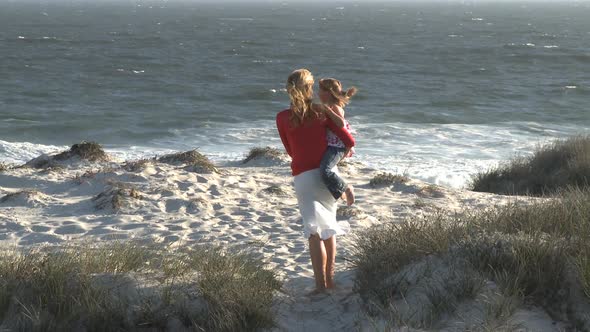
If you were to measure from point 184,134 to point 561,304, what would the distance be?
1934 cm

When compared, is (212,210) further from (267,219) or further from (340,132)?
(340,132)

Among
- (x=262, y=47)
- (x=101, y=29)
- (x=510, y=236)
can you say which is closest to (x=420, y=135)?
(x=510, y=236)

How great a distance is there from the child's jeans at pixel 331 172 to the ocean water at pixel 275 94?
1024 cm

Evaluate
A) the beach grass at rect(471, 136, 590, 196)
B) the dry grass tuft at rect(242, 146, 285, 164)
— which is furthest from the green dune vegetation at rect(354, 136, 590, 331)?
the dry grass tuft at rect(242, 146, 285, 164)

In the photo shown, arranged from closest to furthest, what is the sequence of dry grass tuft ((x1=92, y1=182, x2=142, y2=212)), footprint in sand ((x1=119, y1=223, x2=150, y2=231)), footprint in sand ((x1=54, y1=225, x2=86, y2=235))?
footprint in sand ((x1=54, y1=225, x2=86, y2=235))
footprint in sand ((x1=119, y1=223, x2=150, y2=231))
dry grass tuft ((x1=92, y1=182, x2=142, y2=212))

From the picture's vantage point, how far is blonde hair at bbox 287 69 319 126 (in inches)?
222

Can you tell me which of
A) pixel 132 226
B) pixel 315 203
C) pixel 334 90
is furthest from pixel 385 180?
pixel 334 90

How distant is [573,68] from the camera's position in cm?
4356

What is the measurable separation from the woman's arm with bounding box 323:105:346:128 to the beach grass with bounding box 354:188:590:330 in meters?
1.07

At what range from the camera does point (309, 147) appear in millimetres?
5812

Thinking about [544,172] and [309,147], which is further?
[544,172]

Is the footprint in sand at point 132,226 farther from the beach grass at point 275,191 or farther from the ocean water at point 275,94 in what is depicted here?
the ocean water at point 275,94

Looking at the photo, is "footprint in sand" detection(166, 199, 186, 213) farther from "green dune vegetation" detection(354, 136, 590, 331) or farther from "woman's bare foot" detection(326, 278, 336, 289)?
"woman's bare foot" detection(326, 278, 336, 289)

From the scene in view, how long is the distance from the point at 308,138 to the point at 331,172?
0.91 ft
